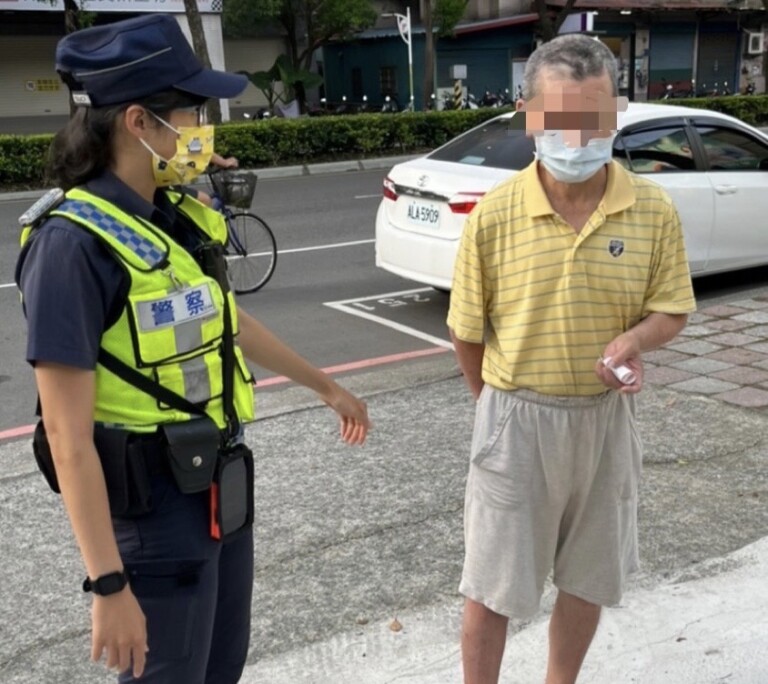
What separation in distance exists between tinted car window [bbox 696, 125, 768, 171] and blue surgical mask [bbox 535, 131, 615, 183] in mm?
5515

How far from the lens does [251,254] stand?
8.37 m

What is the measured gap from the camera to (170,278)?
1.83 meters

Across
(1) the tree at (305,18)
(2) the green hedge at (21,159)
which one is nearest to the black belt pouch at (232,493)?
(2) the green hedge at (21,159)

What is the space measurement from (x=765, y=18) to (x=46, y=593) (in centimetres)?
3852

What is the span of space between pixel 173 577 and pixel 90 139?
86 centimetres

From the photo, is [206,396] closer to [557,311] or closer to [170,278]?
[170,278]

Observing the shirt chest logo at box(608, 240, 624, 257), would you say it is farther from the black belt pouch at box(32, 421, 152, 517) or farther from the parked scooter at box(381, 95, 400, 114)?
the parked scooter at box(381, 95, 400, 114)

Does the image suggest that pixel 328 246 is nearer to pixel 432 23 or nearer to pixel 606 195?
pixel 606 195

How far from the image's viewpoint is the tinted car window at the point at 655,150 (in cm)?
695

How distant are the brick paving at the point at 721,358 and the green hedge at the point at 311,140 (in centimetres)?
1119

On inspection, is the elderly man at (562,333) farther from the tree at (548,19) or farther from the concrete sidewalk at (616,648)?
the tree at (548,19)

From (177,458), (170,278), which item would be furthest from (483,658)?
(170,278)

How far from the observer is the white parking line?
6816mm

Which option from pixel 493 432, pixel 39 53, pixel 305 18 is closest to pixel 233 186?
pixel 493 432
